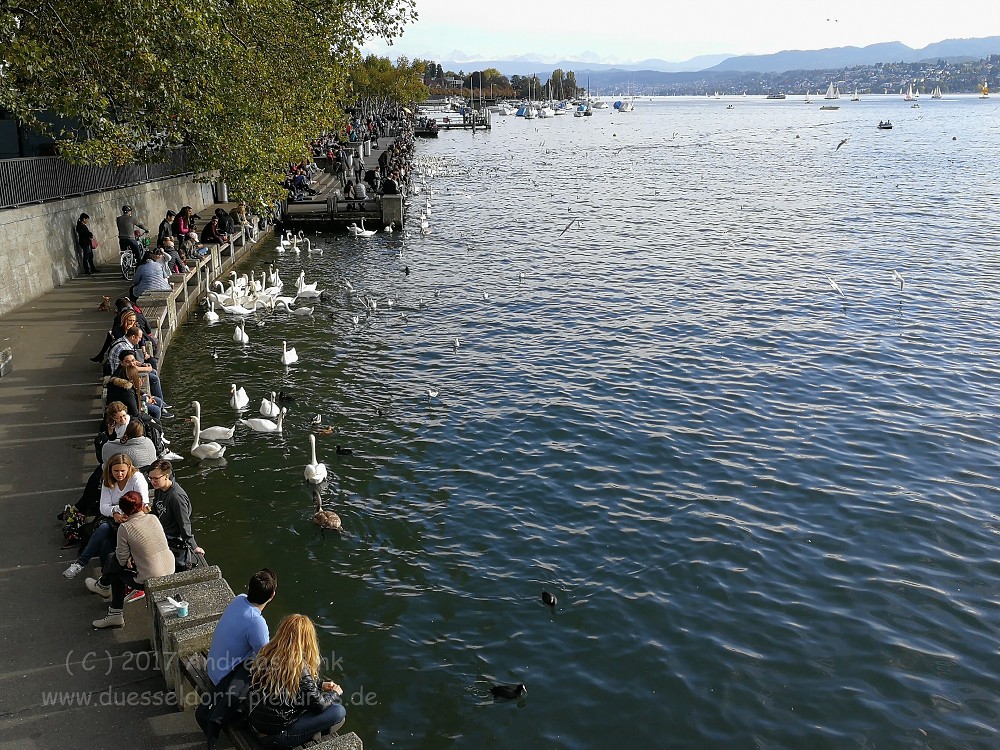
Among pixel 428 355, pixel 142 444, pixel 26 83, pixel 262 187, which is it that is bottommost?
pixel 428 355

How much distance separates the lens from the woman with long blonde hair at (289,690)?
7.07m

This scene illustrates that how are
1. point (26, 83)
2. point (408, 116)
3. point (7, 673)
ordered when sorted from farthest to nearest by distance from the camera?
point (408, 116) < point (26, 83) < point (7, 673)

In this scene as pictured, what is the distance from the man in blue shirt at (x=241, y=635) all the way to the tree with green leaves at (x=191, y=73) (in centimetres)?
1176

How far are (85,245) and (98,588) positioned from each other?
59.5 ft

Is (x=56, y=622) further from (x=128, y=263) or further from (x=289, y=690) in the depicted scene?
(x=128, y=263)

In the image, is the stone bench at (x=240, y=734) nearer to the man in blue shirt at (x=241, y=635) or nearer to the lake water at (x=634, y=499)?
the man in blue shirt at (x=241, y=635)

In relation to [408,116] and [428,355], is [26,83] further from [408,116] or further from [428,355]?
[408,116]

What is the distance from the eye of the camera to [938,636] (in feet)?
38.3

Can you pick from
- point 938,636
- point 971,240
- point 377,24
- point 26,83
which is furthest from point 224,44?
point 971,240

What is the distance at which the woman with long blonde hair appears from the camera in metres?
7.07

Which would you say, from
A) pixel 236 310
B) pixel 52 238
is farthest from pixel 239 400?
pixel 52 238

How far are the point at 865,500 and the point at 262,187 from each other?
2050cm

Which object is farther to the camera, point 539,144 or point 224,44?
point 539,144

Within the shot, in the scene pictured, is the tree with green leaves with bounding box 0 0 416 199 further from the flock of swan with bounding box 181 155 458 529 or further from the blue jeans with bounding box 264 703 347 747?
the blue jeans with bounding box 264 703 347 747
